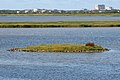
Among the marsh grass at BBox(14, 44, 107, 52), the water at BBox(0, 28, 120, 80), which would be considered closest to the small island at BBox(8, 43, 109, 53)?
the marsh grass at BBox(14, 44, 107, 52)

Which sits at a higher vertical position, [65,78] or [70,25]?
[65,78]

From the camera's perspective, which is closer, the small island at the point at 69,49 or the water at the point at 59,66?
the water at the point at 59,66

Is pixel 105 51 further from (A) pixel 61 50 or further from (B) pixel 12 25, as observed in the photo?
(B) pixel 12 25

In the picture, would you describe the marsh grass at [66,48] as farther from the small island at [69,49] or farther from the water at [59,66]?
the water at [59,66]

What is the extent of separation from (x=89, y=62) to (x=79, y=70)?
9512 mm

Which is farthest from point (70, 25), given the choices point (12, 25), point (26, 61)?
point (26, 61)

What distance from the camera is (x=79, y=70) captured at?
65.3 m

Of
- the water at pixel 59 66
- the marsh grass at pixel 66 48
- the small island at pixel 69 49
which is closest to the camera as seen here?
the water at pixel 59 66

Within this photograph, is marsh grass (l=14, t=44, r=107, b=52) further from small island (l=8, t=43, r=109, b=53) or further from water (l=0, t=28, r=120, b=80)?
water (l=0, t=28, r=120, b=80)

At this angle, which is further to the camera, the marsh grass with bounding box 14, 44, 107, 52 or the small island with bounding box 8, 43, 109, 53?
the marsh grass with bounding box 14, 44, 107, 52

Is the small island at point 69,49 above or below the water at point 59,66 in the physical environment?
below

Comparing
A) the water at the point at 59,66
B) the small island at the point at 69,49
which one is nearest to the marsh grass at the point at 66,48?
the small island at the point at 69,49

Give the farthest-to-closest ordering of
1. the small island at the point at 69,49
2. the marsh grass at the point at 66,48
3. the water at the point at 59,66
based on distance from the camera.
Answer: the marsh grass at the point at 66,48 < the small island at the point at 69,49 < the water at the point at 59,66

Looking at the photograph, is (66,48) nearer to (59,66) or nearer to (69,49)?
(69,49)
